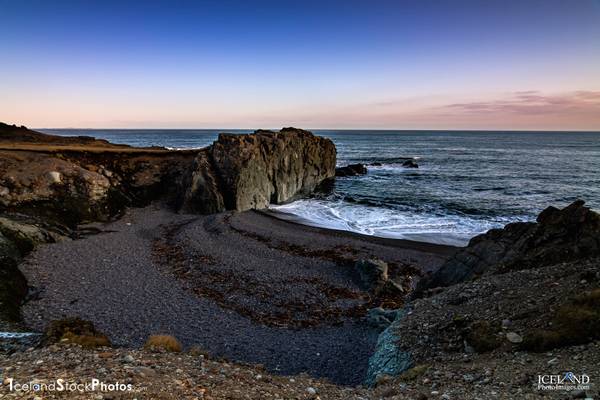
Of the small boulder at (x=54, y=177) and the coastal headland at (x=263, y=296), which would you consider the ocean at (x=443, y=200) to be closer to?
the coastal headland at (x=263, y=296)

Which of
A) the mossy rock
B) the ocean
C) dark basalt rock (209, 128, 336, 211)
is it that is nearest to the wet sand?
the mossy rock

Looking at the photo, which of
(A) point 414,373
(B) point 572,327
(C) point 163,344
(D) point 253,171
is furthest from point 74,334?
(D) point 253,171

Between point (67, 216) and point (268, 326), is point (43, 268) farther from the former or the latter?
point (268, 326)

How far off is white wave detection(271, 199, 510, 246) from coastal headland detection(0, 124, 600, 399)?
380 cm

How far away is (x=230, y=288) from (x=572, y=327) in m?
17.5

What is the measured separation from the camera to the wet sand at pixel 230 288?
1564 cm

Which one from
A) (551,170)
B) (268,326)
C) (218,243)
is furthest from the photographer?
(551,170)

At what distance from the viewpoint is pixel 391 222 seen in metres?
40.2

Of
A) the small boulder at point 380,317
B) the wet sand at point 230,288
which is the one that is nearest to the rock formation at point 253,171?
the wet sand at point 230,288

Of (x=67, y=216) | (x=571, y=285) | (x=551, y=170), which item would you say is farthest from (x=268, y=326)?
(x=551, y=170)

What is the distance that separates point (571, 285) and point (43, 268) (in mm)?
27999

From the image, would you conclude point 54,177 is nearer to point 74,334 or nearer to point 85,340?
point 74,334

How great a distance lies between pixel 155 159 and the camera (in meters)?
49.9

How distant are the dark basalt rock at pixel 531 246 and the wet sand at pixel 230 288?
5581 millimetres
